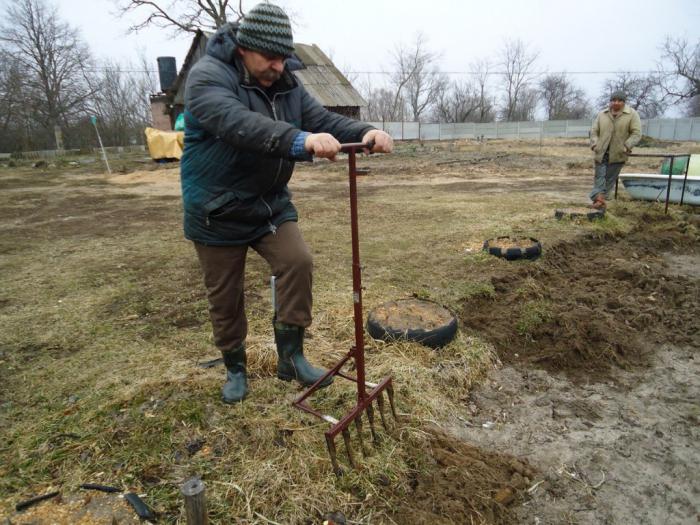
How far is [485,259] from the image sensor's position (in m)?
5.29

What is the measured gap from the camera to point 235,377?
8.82 ft

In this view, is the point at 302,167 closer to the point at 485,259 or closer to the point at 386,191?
the point at 386,191

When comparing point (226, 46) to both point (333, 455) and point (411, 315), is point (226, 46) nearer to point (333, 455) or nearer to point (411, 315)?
point (333, 455)

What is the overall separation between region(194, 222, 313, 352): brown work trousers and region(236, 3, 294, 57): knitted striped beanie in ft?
2.88

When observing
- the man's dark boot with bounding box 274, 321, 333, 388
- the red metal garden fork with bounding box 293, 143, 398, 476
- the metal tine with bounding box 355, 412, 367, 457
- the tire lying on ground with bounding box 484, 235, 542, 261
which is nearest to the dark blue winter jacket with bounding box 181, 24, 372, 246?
the red metal garden fork with bounding box 293, 143, 398, 476

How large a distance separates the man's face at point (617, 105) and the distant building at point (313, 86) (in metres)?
21.0

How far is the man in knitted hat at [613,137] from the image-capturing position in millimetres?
7410

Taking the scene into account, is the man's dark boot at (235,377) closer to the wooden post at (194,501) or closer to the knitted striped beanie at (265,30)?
the wooden post at (194,501)

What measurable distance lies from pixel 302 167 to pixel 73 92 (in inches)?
1065

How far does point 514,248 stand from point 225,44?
13.7 feet

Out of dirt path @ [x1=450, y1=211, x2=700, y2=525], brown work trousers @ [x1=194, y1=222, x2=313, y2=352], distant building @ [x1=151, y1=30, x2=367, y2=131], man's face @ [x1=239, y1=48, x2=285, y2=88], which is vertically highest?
distant building @ [x1=151, y1=30, x2=367, y2=131]

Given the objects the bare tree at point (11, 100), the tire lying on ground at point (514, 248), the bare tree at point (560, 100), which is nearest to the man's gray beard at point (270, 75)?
the tire lying on ground at point (514, 248)

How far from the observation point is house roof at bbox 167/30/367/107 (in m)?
27.3

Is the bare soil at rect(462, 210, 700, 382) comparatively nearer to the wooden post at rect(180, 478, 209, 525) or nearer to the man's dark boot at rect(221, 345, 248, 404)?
the man's dark boot at rect(221, 345, 248, 404)
